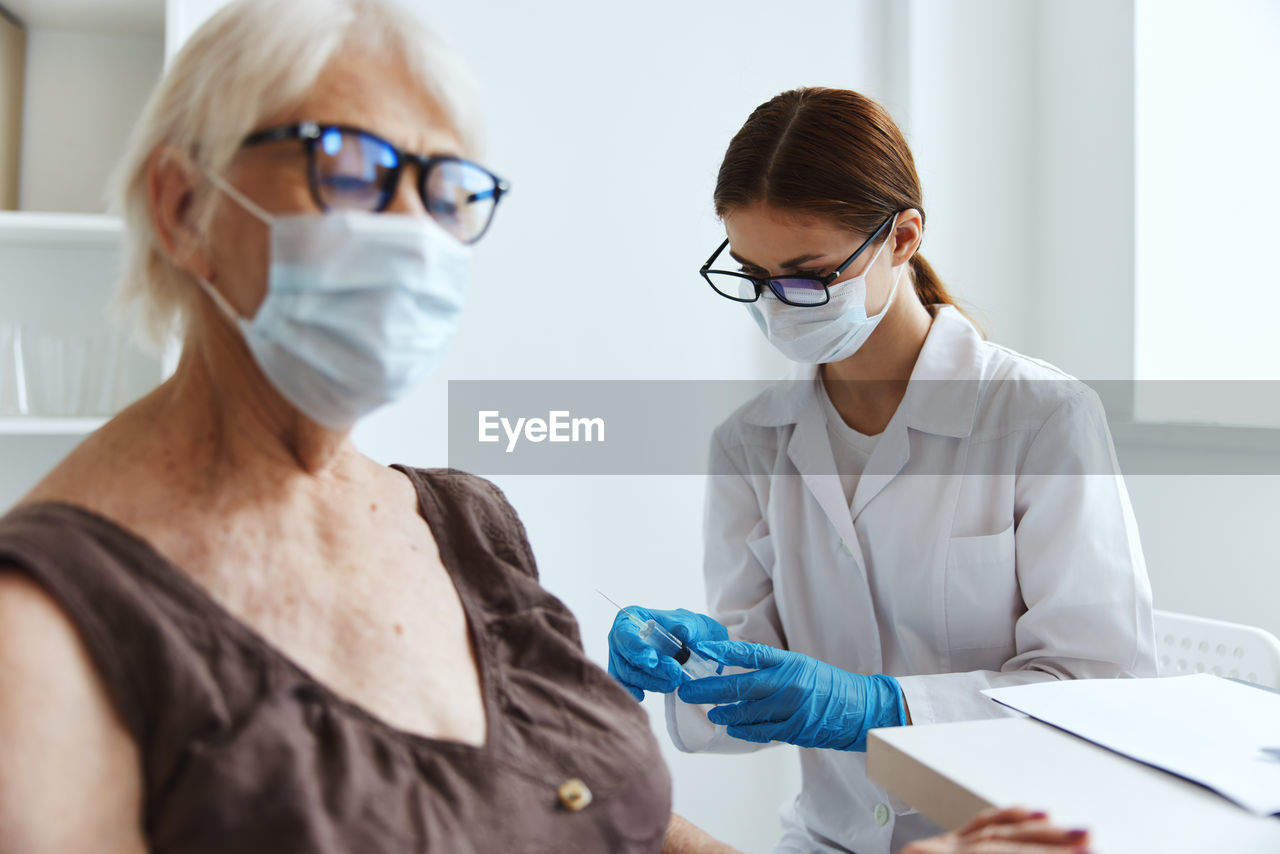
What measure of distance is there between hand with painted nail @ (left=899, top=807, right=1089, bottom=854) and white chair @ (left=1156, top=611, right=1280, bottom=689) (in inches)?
32.4

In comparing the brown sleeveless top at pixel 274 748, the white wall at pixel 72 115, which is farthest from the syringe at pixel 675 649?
the white wall at pixel 72 115

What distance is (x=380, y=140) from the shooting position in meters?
0.77

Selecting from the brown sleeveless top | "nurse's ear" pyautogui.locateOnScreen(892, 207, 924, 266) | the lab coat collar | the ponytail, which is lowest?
the brown sleeveless top

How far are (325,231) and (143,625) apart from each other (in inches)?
13.1

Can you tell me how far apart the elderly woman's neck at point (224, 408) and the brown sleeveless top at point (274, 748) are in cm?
12

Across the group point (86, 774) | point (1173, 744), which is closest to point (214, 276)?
point (86, 774)

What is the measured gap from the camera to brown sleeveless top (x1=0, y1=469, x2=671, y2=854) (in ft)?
2.10

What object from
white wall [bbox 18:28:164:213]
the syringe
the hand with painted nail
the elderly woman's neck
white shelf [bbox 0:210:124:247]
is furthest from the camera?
white wall [bbox 18:28:164:213]

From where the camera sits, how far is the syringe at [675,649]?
1371 mm

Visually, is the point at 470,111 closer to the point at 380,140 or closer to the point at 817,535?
the point at 380,140

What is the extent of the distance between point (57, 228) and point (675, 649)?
130 cm

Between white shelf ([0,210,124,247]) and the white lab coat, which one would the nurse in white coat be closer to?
the white lab coat

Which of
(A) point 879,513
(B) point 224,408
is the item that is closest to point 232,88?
(B) point 224,408

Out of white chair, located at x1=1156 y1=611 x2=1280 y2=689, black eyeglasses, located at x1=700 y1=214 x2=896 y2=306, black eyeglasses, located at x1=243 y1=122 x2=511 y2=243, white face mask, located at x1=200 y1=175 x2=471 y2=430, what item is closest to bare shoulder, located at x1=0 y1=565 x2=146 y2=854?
white face mask, located at x1=200 y1=175 x2=471 y2=430
